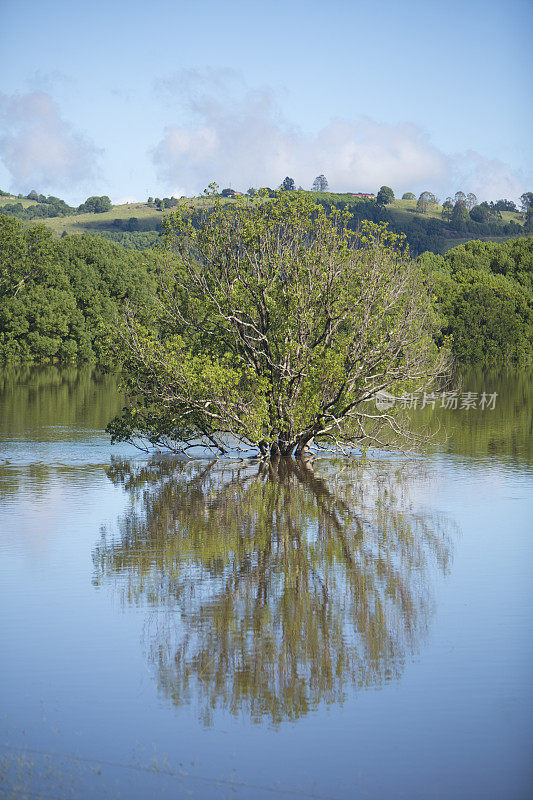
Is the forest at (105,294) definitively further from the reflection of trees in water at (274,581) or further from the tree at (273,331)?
the reflection of trees in water at (274,581)

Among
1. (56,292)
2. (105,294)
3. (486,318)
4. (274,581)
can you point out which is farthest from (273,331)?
(486,318)

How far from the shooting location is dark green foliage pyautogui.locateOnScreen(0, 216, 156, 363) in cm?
8956

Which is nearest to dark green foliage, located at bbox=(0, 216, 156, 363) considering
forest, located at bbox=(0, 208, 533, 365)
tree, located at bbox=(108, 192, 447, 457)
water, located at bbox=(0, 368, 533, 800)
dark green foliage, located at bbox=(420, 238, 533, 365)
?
forest, located at bbox=(0, 208, 533, 365)

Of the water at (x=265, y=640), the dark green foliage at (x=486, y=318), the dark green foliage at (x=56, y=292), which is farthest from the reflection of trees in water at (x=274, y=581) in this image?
the dark green foliage at (x=486, y=318)

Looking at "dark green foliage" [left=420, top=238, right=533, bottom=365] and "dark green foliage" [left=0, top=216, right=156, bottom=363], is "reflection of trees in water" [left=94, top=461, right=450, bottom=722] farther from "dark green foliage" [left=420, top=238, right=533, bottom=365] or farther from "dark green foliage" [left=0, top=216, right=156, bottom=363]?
"dark green foliage" [left=420, top=238, right=533, bottom=365]

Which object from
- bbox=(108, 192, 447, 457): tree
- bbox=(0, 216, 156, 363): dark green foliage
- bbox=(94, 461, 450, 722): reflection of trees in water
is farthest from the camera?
bbox=(0, 216, 156, 363): dark green foliage

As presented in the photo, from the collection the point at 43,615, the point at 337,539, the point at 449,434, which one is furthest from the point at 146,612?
the point at 449,434

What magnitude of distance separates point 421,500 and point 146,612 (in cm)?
1101

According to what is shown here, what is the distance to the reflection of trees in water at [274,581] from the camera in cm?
1134

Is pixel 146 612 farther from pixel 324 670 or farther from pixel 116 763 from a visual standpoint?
pixel 116 763

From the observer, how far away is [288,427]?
95.8 ft

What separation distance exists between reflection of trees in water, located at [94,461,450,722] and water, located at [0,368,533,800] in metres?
0.05

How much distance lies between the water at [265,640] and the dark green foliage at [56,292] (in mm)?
64693

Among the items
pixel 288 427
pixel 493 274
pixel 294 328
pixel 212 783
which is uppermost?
pixel 493 274
